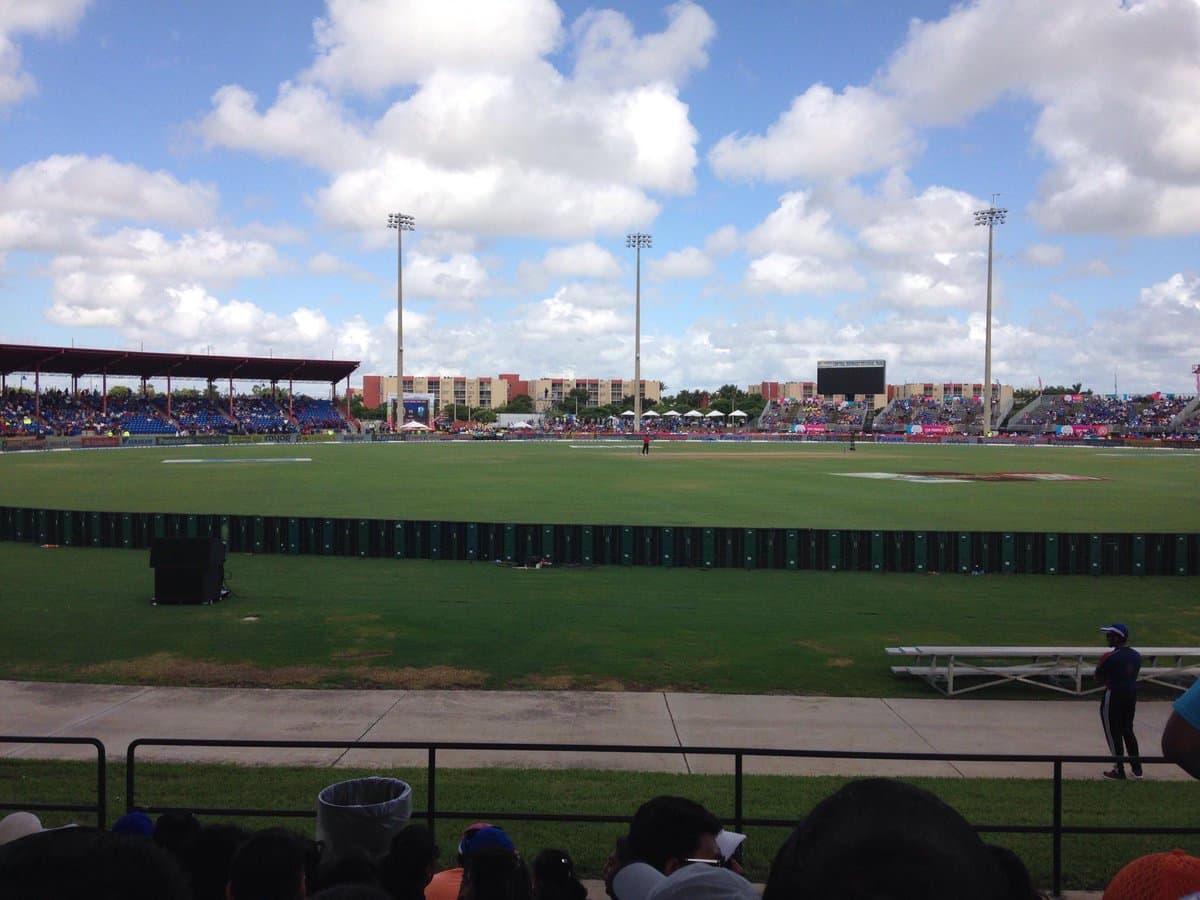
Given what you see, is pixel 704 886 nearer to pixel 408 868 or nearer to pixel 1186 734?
pixel 1186 734

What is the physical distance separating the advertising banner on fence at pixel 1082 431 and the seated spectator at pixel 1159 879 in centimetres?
12440

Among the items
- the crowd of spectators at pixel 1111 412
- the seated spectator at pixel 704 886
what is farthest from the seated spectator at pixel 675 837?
the crowd of spectators at pixel 1111 412

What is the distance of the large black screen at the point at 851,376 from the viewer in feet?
382

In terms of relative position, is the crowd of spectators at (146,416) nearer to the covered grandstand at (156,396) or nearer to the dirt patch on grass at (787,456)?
the covered grandstand at (156,396)

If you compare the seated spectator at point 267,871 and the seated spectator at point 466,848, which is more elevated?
the seated spectator at point 267,871

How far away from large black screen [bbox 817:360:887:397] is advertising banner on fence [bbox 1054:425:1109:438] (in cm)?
2302

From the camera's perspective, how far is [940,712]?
1151 centimetres

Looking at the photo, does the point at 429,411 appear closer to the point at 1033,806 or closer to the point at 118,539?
the point at 118,539

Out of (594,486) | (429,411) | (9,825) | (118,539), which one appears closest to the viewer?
(9,825)

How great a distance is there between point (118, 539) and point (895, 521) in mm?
22567

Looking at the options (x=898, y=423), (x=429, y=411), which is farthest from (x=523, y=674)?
(x=429, y=411)

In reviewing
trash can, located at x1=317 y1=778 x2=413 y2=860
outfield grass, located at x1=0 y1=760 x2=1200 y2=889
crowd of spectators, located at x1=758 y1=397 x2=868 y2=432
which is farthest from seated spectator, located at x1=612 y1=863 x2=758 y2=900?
crowd of spectators, located at x1=758 y1=397 x2=868 y2=432

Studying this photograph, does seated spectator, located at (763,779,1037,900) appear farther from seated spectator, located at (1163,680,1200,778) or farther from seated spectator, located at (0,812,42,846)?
seated spectator, located at (0,812,42,846)

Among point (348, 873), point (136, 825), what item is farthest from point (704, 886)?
point (136, 825)
